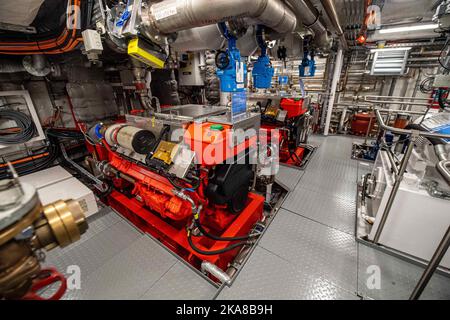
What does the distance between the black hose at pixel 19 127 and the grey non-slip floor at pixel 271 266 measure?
63.4 inches

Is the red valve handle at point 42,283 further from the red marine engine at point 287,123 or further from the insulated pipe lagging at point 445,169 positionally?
the red marine engine at point 287,123

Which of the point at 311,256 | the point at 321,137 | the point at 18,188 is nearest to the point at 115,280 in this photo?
the point at 18,188

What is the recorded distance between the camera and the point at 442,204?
1.45m

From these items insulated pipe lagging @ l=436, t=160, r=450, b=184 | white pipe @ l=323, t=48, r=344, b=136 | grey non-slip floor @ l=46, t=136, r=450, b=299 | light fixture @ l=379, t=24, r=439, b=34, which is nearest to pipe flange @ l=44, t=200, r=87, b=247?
grey non-slip floor @ l=46, t=136, r=450, b=299

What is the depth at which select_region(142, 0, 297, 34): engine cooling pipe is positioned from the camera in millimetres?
1387

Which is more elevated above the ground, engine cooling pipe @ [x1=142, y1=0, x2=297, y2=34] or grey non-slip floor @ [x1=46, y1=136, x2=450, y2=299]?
engine cooling pipe @ [x1=142, y1=0, x2=297, y2=34]

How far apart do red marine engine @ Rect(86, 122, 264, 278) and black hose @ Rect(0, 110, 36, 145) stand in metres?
1.03

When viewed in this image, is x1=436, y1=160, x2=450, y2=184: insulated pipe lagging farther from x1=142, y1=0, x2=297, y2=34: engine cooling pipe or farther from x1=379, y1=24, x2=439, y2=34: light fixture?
x1=379, y1=24, x2=439, y2=34: light fixture

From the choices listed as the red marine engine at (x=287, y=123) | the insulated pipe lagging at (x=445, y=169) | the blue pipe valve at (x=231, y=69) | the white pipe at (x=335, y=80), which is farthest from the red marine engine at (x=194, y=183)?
the white pipe at (x=335, y=80)

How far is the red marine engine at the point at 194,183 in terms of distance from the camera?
1.56 m

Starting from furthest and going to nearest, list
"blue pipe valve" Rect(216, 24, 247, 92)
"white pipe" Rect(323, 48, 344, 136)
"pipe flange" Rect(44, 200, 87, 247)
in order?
"white pipe" Rect(323, 48, 344, 136) → "blue pipe valve" Rect(216, 24, 247, 92) → "pipe flange" Rect(44, 200, 87, 247)
